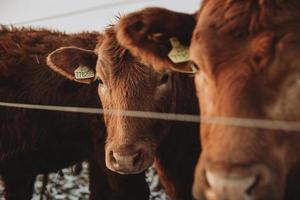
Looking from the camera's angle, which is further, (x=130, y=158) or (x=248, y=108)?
(x=130, y=158)

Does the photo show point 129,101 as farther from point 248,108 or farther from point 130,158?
point 248,108

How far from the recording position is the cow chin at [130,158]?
11.8 ft

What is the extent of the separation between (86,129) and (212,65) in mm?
2921

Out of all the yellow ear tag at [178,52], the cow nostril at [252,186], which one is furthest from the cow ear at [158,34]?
the cow nostril at [252,186]

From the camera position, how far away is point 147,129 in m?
3.83

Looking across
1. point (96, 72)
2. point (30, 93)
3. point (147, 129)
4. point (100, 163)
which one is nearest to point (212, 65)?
point (147, 129)

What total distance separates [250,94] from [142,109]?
5.54 feet

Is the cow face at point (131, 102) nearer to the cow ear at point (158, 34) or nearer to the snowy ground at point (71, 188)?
the cow ear at point (158, 34)

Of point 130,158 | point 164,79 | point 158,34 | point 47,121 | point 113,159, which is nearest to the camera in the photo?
point 158,34

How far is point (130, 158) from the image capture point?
3570 mm

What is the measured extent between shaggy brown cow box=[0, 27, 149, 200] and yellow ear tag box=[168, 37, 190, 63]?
1.93m

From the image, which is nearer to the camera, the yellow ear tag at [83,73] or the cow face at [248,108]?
the cow face at [248,108]

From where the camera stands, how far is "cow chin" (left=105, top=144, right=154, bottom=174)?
11.8ft

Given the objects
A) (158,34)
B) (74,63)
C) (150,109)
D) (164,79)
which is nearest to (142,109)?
(150,109)
